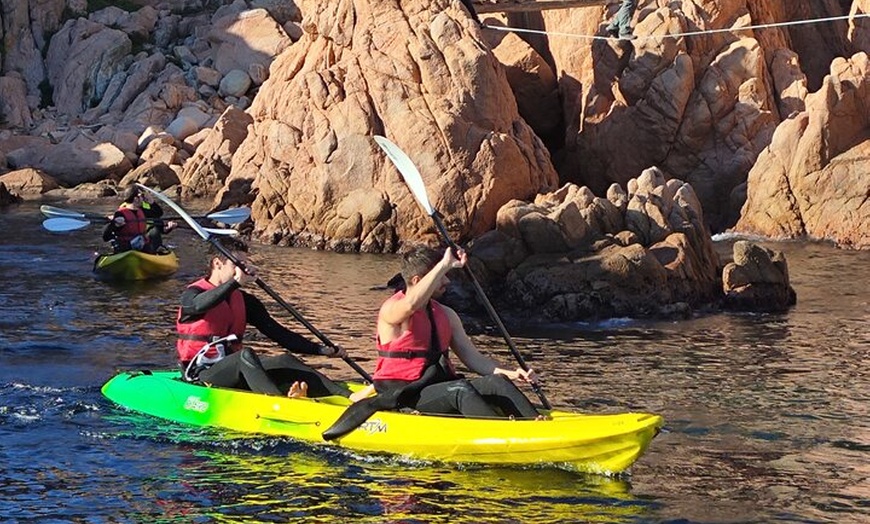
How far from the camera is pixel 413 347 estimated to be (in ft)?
33.3

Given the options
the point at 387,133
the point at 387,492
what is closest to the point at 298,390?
the point at 387,492

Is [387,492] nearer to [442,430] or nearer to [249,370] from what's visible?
[442,430]

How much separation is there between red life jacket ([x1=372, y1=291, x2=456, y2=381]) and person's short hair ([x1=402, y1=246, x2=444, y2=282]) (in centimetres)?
26

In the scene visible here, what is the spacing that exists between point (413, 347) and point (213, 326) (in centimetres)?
221

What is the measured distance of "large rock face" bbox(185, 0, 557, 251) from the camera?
76.2ft

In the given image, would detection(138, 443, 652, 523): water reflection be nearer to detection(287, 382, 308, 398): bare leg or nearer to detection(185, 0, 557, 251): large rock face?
detection(287, 382, 308, 398): bare leg

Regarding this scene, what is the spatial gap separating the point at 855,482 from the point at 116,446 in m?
5.50

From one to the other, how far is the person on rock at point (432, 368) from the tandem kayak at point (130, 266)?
10.5 m

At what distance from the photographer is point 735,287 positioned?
17922mm

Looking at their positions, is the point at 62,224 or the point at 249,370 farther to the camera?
the point at 62,224

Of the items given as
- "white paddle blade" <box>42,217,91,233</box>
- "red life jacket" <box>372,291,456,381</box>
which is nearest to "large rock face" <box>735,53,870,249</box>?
"white paddle blade" <box>42,217,91,233</box>

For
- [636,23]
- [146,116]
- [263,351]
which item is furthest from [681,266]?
[146,116]

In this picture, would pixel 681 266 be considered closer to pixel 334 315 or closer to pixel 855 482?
pixel 334 315

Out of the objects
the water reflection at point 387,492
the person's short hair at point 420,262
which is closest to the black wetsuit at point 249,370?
the water reflection at point 387,492
